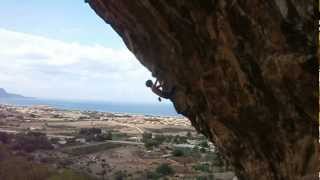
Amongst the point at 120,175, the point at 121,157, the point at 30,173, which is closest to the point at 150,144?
the point at 121,157

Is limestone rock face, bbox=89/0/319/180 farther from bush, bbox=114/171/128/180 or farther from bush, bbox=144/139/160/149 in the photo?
bush, bbox=144/139/160/149

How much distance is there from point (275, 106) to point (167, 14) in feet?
7.90

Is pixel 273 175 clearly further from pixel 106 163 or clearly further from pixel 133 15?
pixel 106 163

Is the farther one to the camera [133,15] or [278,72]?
[133,15]

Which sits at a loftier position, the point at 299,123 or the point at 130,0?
the point at 130,0

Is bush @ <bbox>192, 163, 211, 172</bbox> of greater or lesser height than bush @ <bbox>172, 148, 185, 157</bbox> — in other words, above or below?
below

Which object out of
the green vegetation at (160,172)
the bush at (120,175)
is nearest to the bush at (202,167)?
the green vegetation at (160,172)

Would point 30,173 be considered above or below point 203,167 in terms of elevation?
below

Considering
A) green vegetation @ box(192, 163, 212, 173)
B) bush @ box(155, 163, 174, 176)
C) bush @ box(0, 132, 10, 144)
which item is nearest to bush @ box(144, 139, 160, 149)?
bush @ box(0, 132, 10, 144)

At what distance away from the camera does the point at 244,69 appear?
33.4 ft

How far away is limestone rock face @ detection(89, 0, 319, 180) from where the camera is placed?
9469 mm

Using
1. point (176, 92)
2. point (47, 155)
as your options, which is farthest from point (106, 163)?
point (176, 92)

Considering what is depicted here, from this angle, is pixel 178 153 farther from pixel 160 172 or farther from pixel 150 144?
pixel 160 172

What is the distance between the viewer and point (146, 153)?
4994 cm
